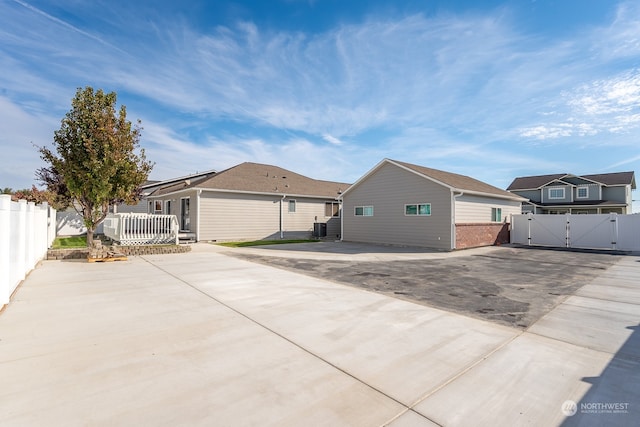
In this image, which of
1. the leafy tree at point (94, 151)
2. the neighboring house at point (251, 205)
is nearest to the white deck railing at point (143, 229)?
the neighboring house at point (251, 205)

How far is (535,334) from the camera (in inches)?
172

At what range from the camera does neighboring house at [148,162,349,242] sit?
17.8 m

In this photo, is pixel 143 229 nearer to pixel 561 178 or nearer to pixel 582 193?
pixel 561 178

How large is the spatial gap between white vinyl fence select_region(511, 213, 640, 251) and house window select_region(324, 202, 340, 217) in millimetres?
12272

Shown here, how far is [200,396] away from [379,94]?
15633mm

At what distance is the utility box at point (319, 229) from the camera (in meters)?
22.2

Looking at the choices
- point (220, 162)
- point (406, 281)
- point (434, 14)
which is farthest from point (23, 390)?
point (220, 162)

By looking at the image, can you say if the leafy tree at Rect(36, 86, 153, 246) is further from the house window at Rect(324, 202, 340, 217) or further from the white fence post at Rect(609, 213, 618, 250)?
the white fence post at Rect(609, 213, 618, 250)

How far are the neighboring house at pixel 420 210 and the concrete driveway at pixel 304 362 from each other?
983 cm

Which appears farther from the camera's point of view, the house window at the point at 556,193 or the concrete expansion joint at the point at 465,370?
the house window at the point at 556,193

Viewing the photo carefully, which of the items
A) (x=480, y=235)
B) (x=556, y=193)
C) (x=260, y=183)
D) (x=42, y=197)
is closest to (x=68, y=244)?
(x=42, y=197)

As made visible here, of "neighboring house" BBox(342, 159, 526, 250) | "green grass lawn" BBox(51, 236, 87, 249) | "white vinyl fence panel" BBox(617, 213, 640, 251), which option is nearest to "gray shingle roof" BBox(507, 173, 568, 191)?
"neighboring house" BBox(342, 159, 526, 250)

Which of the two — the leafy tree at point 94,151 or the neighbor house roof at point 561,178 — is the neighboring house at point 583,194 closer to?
the neighbor house roof at point 561,178

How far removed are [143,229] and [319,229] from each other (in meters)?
11.4
